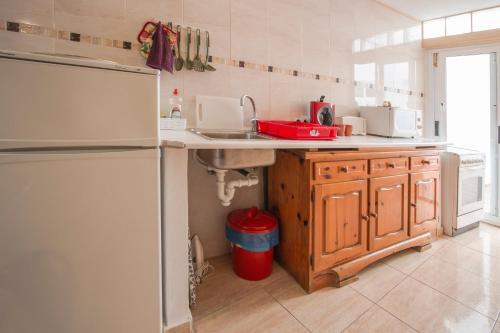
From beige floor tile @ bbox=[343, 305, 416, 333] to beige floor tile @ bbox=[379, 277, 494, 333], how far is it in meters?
0.04

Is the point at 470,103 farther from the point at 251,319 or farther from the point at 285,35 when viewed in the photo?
the point at 251,319

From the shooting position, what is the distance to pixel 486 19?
270 cm

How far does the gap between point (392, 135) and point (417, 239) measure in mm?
891

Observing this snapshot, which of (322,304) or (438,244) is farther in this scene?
(438,244)

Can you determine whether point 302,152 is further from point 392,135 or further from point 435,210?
point 435,210

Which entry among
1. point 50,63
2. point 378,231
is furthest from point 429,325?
point 50,63

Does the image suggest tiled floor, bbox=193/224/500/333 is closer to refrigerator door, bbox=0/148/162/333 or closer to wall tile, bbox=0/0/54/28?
refrigerator door, bbox=0/148/162/333

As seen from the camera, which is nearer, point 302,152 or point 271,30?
point 302,152

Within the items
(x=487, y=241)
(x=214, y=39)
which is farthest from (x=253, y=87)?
(x=487, y=241)

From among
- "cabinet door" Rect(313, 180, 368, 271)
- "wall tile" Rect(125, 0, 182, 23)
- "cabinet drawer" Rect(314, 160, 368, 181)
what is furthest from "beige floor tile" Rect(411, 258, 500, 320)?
"wall tile" Rect(125, 0, 182, 23)

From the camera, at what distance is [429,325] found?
1.25m

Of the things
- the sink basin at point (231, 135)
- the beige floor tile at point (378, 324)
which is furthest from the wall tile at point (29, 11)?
the beige floor tile at point (378, 324)

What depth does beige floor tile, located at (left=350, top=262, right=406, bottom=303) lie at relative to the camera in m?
1.51

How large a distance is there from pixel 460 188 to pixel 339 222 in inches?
61.6
